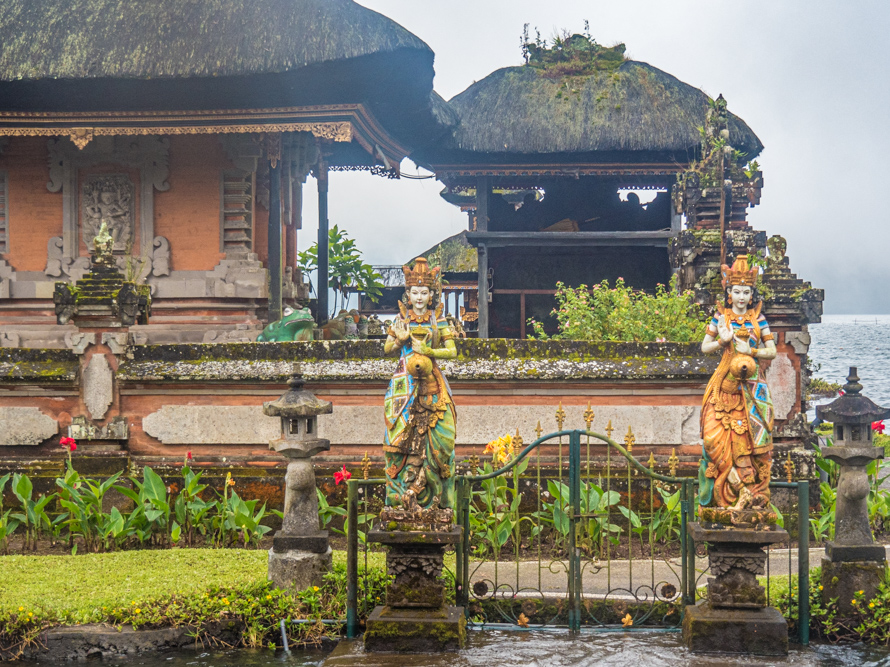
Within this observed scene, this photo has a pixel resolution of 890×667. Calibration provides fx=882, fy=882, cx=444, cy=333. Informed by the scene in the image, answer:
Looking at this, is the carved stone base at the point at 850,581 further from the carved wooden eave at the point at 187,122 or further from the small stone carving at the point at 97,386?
the carved wooden eave at the point at 187,122

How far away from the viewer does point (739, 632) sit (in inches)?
214

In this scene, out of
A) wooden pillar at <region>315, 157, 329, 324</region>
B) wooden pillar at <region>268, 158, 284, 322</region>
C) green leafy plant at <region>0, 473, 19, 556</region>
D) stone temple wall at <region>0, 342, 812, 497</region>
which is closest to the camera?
green leafy plant at <region>0, 473, 19, 556</region>

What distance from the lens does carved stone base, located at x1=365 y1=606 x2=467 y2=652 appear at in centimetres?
551

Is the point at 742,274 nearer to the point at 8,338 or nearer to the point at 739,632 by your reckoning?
the point at 739,632

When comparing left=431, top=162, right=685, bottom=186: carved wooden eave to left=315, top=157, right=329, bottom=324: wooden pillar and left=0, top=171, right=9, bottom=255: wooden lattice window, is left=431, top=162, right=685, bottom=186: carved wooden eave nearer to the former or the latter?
left=315, top=157, right=329, bottom=324: wooden pillar

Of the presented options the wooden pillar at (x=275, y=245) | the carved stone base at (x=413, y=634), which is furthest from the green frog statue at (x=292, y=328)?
the carved stone base at (x=413, y=634)

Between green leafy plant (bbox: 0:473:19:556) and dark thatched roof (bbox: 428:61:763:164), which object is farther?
dark thatched roof (bbox: 428:61:763:164)

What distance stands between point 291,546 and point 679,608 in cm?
277

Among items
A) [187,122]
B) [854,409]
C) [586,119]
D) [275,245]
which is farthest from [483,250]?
[854,409]

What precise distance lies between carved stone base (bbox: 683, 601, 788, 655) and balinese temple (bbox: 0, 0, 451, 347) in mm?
8672

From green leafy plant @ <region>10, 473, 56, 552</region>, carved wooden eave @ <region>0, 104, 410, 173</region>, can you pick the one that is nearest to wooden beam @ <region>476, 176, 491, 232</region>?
carved wooden eave @ <region>0, 104, 410, 173</region>

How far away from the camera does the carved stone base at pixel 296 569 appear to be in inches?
247

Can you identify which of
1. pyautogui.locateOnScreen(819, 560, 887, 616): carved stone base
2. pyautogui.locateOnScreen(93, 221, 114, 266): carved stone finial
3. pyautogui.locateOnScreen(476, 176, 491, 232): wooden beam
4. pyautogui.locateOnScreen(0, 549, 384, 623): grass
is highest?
pyautogui.locateOnScreen(476, 176, 491, 232): wooden beam

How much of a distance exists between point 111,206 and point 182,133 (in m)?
2.09
